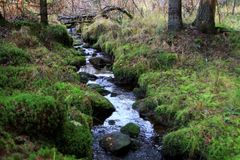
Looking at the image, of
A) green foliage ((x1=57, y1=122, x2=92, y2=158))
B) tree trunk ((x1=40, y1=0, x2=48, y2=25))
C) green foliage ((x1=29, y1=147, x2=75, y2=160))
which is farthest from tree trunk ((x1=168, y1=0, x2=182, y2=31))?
green foliage ((x1=29, y1=147, x2=75, y2=160))

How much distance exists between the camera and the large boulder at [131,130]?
7.62m

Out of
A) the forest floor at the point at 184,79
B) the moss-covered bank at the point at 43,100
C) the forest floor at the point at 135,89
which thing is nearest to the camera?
the moss-covered bank at the point at 43,100

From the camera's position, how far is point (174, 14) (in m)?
12.6

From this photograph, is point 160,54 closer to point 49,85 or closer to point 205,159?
point 49,85

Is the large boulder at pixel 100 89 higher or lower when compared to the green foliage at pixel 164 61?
lower

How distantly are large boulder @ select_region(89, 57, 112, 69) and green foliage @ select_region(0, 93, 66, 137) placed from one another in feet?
25.1

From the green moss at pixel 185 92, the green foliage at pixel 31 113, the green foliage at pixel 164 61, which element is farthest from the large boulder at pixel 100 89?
the green foliage at pixel 31 113

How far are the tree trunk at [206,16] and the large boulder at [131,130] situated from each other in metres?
5.89

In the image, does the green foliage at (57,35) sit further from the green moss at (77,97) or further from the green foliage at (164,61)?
the green moss at (77,97)

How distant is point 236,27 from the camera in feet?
44.3

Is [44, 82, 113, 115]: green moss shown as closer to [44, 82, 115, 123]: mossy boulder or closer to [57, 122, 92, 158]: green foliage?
[44, 82, 115, 123]: mossy boulder

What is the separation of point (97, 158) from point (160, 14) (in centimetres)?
973

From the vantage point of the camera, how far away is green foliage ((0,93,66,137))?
5.03 m

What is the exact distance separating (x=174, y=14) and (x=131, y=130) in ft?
20.1
